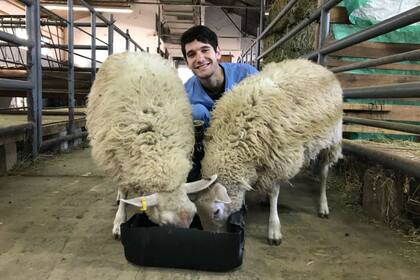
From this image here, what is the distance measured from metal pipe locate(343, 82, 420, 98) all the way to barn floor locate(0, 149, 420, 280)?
0.80 m

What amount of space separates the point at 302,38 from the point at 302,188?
2850 mm

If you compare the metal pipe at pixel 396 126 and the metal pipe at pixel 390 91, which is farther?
the metal pipe at pixel 396 126

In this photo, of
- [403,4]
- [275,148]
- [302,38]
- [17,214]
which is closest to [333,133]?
[275,148]

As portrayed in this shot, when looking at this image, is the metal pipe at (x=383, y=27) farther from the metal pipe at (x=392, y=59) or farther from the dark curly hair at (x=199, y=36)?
the dark curly hair at (x=199, y=36)

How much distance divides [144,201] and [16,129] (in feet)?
7.41

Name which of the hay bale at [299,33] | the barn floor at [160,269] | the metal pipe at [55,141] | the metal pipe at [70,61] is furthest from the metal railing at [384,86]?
the metal pipe at [70,61]

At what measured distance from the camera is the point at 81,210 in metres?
2.47

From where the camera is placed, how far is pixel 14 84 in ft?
10.6

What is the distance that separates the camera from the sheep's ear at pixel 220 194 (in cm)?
197

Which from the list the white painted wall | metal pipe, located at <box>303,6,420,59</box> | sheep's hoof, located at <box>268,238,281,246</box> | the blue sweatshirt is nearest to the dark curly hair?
the blue sweatshirt

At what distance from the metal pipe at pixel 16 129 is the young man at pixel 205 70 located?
160 centimetres

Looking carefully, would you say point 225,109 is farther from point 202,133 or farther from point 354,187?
point 354,187

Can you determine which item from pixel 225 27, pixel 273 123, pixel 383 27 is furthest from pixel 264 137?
pixel 225 27

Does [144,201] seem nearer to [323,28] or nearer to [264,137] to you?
[264,137]
